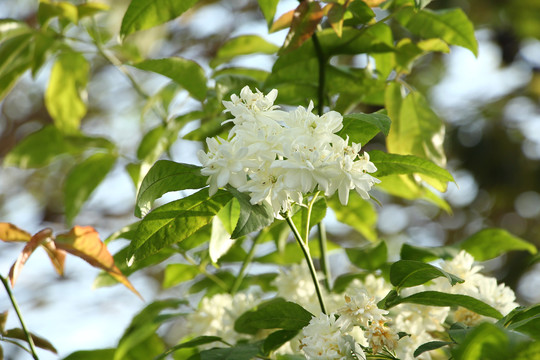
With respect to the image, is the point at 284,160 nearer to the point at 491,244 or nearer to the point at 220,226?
the point at 220,226

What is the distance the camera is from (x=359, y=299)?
57cm

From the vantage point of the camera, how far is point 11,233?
2.34 feet

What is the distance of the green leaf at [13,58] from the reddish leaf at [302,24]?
0.53 meters

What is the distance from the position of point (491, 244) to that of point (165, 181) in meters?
0.54

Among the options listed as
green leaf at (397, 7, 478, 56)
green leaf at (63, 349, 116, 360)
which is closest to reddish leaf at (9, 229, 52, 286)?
green leaf at (63, 349, 116, 360)

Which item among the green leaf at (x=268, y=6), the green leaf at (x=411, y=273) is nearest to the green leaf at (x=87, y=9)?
the green leaf at (x=268, y=6)

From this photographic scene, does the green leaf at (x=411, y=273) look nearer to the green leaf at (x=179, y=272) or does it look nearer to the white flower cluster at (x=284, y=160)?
the white flower cluster at (x=284, y=160)

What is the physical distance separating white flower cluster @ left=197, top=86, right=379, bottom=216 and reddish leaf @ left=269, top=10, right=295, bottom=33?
0.34 m

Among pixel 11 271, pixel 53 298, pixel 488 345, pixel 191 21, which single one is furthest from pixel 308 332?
pixel 53 298

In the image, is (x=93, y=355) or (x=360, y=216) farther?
(x=360, y=216)

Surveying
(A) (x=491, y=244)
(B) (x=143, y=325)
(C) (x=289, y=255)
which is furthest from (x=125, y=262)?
(A) (x=491, y=244)

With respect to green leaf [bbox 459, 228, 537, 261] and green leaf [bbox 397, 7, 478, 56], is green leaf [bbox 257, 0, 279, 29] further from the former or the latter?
green leaf [bbox 459, 228, 537, 261]

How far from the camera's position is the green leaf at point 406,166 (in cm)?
62

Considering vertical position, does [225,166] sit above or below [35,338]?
above
